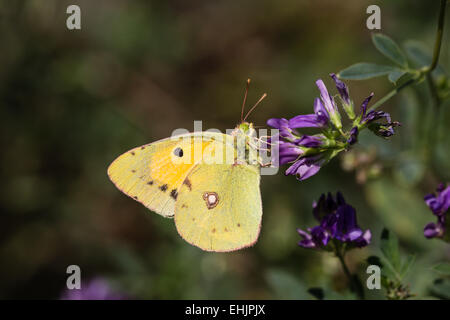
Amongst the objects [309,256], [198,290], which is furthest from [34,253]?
[309,256]

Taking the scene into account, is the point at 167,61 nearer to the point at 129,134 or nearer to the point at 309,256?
the point at 129,134

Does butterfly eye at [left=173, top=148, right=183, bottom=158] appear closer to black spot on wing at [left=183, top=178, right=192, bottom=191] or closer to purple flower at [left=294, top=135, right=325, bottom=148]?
black spot on wing at [left=183, top=178, right=192, bottom=191]

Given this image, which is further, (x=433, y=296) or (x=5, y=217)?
(x=5, y=217)

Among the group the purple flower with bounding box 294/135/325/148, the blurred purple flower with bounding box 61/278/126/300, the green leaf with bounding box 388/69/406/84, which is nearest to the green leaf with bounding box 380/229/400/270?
the purple flower with bounding box 294/135/325/148

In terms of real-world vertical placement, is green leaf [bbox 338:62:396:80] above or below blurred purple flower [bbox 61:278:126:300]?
above

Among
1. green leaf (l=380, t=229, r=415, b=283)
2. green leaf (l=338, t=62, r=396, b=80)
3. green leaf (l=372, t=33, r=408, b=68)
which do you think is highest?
green leaf (l=372, t=33, r=408, b=68)

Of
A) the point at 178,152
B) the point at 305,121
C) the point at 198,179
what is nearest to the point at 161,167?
the point at 178,152
